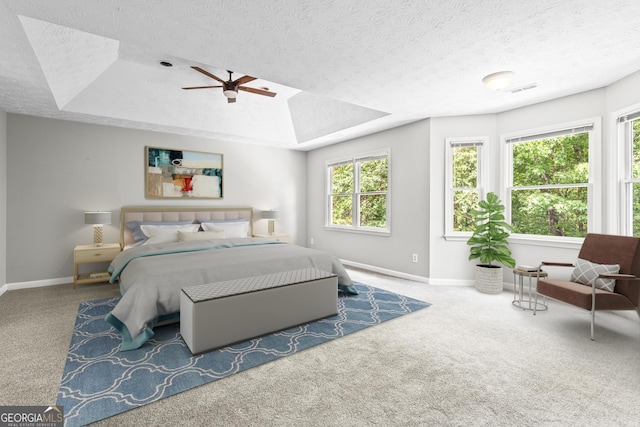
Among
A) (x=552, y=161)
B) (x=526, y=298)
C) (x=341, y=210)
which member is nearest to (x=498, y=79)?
(x=552, y=161)

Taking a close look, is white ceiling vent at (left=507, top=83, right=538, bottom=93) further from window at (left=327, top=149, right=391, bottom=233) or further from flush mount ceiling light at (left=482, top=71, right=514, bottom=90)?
window at (left=327, top=149, right=391, bottom=233)

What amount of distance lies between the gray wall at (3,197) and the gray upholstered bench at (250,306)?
3.39 metres

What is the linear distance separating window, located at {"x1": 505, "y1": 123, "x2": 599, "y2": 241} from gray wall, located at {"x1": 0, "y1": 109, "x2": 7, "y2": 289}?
691 cm

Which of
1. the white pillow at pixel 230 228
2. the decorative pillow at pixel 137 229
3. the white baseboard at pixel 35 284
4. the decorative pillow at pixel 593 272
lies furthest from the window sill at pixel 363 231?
the white baseboard at pixel 35 284

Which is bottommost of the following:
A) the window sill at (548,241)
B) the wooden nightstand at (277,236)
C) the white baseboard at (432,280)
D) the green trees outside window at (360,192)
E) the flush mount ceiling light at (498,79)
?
the white baseboard at (432,280)

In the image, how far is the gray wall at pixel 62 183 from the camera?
426 cm

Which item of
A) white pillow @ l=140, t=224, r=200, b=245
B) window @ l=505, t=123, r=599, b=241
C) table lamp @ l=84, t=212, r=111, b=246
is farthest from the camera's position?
white pillow @ l=140, t=224, r=200, b=245

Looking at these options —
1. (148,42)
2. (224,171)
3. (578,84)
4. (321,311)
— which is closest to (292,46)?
(148,42)

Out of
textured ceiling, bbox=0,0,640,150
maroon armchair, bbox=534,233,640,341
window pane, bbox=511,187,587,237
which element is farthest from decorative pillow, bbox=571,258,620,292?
textured ceiling, bbox=0,0,640,150

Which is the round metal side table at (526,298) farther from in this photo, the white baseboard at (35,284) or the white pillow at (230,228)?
the white baseboard at (35,284)

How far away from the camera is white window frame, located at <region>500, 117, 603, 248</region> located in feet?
11.6

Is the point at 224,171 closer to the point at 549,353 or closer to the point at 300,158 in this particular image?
the point at 300,158

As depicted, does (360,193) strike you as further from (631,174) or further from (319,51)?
(631,174)

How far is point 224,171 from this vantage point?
591cm
